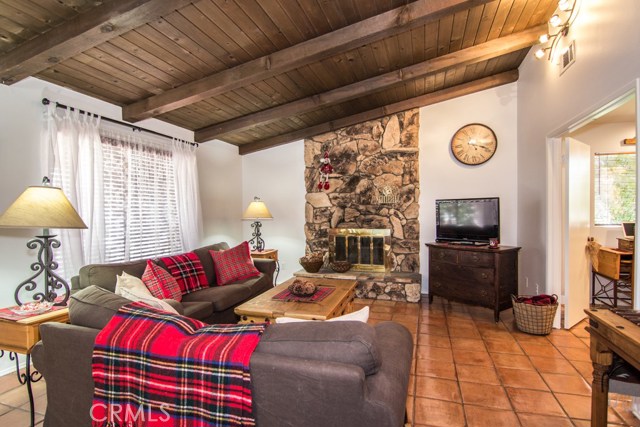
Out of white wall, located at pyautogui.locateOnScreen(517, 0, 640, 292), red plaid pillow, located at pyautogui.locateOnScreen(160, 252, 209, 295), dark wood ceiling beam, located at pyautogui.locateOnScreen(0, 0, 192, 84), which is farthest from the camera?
red plaid pillow, located at pyautogui.locateOnScreen(160, 252, 209, 295)

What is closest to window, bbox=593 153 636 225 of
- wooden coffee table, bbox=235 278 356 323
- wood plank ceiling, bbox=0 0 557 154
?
wood plank ceiling, bbox=0 0 557 154

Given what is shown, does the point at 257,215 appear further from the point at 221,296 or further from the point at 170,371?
the point at 170,371

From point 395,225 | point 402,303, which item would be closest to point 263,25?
point 395,225

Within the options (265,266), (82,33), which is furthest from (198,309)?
(82,33)

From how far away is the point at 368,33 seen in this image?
2.43 meters

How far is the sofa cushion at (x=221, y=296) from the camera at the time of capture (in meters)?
2.96

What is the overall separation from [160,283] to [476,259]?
130 inches

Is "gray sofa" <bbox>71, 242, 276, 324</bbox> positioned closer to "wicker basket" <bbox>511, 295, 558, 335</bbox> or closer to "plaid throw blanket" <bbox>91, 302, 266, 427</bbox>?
"plaid throw blanket" <bbox>91, 302, 266, 427</bbox>

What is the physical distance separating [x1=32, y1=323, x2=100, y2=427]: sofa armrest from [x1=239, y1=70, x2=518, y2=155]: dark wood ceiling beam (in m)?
4.11

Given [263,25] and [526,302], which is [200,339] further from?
[526,302]

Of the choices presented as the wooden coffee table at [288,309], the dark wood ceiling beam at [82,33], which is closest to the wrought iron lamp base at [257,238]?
the wooden coffee table at [288,309]

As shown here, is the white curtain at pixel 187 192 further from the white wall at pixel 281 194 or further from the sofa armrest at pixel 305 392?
the sofa armrest at pixel 305 392

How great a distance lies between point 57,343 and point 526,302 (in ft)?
12.0

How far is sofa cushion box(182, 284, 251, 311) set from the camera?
9.73 feet
